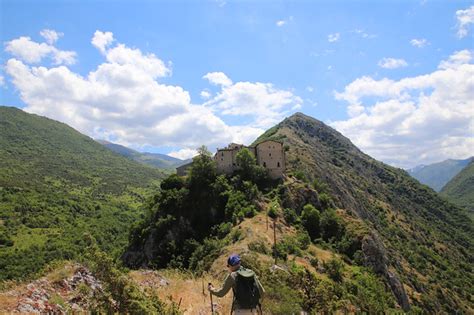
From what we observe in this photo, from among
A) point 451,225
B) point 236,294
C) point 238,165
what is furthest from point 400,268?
point 451,225

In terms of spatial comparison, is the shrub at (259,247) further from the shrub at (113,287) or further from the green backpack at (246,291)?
the green backpack at (246,291)

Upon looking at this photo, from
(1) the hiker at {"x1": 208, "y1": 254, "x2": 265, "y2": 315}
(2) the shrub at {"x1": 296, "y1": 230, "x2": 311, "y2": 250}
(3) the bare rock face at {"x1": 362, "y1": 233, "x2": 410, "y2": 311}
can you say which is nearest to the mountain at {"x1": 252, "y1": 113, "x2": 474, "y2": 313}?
(3) the bare rock face at {"x1": 362, "y1": 233, "x2": 410, "y2": 311}

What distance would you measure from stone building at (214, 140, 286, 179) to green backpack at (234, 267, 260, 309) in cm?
6462

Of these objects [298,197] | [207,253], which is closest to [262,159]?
[298,197]

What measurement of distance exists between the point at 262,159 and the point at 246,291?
66.5 meters

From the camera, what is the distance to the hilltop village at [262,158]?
242ft

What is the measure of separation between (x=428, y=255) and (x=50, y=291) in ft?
408

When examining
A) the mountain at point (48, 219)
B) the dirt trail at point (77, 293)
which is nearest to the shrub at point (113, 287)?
the dirt trail at point (77, 293)

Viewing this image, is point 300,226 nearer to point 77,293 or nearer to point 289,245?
point 289,245

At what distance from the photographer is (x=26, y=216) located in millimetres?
130875

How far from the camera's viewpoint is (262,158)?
246 ft

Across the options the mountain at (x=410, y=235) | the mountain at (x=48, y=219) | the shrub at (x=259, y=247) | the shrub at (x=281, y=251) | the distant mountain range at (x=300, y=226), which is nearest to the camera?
the shrub at (x=259, y=247)

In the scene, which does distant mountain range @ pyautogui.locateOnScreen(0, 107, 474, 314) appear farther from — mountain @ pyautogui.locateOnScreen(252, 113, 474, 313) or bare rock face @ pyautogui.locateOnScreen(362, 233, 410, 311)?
mountain @ pyautogui.locateOnScreen(252, 113, 474, 313)

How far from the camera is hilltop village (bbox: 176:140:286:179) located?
73.9 metres
